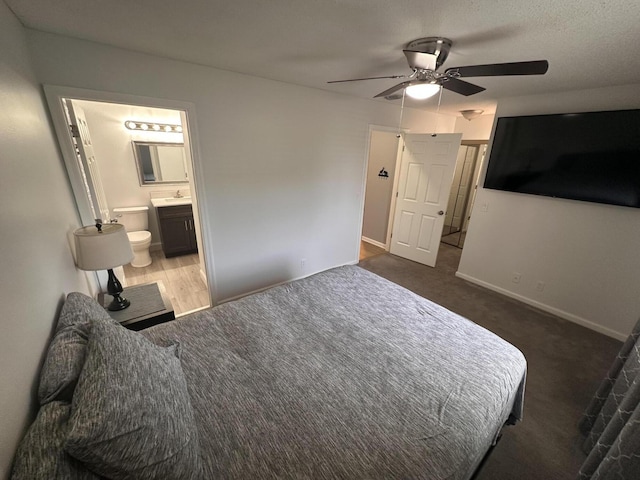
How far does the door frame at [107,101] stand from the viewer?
1705 mm

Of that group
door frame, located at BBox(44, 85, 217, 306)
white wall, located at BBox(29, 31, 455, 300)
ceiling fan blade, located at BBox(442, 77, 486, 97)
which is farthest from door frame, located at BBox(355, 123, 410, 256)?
door frame, located at BBox(44, 85, 217, 306)

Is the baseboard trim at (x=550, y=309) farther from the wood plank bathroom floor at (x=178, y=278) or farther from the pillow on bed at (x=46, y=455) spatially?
the pillow on bed at (x=46, y=455)

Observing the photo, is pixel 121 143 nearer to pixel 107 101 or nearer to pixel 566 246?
pixel 107 101

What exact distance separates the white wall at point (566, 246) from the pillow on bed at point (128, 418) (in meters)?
3.64

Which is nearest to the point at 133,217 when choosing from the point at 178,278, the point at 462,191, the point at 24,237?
the point at 178,278

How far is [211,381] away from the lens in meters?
1.22

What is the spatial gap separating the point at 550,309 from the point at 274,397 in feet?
11.0

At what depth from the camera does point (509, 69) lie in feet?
4.38

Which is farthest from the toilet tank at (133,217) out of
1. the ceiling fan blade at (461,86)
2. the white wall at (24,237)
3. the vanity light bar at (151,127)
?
the ceiling fan blade at (461,86)

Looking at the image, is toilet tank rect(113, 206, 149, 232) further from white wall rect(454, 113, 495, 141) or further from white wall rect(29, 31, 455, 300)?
white wall rect(454, 113, 495, 141)

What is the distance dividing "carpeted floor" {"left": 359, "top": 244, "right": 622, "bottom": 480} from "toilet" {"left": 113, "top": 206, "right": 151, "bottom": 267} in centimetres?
339

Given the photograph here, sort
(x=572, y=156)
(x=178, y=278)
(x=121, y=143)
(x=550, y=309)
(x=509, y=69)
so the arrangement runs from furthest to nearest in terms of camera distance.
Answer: (x=121, y=143) → (x=178, y=278) → (x=550, y=309) → (x=572, y=156) → (x=509, y=69)

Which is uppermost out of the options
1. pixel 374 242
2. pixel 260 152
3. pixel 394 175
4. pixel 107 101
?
pixel 107 101

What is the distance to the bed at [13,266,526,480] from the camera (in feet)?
2.41
